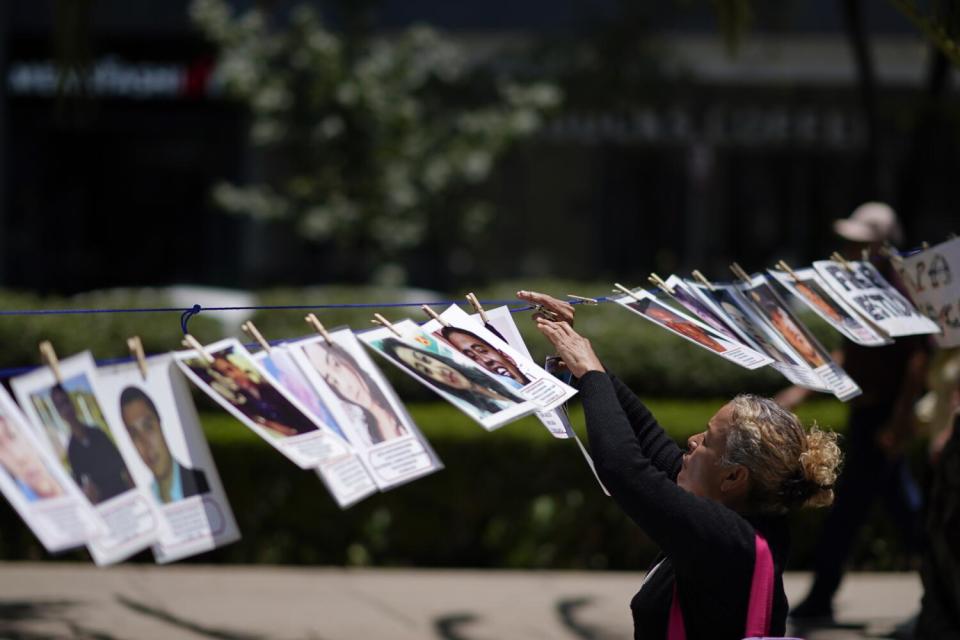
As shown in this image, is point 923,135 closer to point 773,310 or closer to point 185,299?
point 185,299

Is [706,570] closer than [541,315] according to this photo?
Yes

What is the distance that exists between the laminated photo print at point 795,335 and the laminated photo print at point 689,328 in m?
0.32

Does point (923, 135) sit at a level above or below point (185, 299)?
above

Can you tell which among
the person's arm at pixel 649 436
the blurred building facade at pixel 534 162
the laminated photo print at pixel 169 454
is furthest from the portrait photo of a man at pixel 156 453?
the blurred building facade at pixel 534 162

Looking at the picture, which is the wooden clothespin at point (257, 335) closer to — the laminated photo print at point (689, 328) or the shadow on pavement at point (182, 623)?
the laminated photo print at point (689, 328)

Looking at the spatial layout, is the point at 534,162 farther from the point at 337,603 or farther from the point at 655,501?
the point at 655,501

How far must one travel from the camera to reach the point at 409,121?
12758mm

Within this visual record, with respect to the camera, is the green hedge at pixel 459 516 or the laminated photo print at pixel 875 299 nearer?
the laminated photo print at pixel 875 299

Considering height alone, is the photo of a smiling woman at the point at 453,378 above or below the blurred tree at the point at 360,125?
above

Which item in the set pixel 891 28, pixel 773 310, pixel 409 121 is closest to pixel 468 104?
pixel 409 121

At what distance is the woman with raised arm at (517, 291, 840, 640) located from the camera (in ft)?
9.34

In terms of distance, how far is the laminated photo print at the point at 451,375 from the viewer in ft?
10.5

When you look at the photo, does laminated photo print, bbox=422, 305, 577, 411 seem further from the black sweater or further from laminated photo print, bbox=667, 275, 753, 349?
laminated photo print, bbox=667, 275, 753, 349

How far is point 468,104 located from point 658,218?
6.25m
